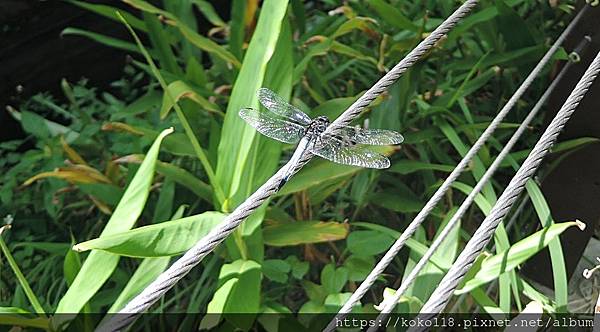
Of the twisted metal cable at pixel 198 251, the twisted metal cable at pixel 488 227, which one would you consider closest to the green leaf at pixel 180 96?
the twisted metal cable at pixel 198 251

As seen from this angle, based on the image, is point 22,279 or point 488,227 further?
point 22,279

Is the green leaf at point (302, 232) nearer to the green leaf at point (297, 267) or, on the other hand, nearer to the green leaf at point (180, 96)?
the green leaf at point (297, 267)

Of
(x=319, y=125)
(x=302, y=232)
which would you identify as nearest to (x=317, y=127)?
(x=319, y=125)

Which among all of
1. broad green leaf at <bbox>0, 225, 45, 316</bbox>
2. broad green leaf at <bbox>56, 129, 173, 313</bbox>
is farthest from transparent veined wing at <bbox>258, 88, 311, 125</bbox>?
broad green leaf at <bbox>0, 225, 45, 316</bbox>

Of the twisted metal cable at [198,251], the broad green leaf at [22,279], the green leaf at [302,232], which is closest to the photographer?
the twisted metal cable at [198,251]

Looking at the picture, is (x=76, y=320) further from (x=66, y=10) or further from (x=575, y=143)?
(x=66, y=10)

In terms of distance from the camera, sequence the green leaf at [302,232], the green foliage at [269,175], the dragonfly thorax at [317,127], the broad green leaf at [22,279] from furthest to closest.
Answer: the green leaf at [302,232] < the green foliage at [269,175] < the broad green leaf at [22,279] < the dragonfly thorax at [317,127]

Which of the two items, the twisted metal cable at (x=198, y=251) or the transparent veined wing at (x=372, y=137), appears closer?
the twisted metal cable at (x=198, y=251)

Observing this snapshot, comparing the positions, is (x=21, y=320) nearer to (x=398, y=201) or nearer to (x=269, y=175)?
(x=269, y=175)
